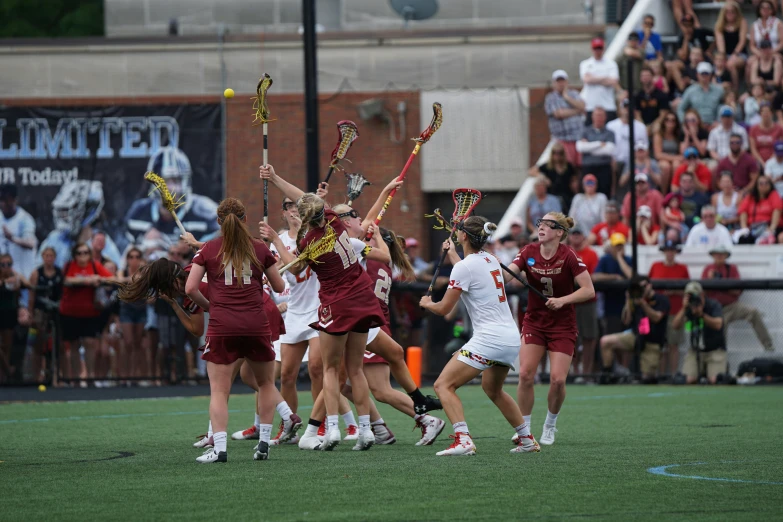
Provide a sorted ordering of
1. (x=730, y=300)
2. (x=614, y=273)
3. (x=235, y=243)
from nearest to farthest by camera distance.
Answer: (x=235, y=243), (x=730, y=300), (x=614, y=273)

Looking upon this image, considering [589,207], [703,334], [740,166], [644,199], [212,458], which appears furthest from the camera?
[589,207]

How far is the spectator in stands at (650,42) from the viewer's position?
22.1 metres

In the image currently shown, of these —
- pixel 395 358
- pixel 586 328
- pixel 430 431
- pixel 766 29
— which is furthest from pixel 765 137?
pixel 430 431

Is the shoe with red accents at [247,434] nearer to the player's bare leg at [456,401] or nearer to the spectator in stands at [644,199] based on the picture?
the player's bare leg at [456,401]

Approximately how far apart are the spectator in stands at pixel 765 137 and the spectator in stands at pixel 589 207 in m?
2.38

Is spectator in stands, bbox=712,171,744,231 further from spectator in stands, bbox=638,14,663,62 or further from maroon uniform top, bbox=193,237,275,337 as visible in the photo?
maroon uniform top, bbox=193,237,275,337

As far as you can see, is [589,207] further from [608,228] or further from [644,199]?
[644,199]

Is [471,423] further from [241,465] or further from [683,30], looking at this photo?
[683,30]

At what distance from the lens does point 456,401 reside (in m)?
9.88

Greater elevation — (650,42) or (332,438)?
(650,42)

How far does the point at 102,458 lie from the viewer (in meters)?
9.96

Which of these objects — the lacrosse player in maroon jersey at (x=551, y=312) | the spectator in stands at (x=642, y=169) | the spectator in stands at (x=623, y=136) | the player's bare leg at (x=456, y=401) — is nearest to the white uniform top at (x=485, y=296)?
the player's bare leg at (x=456, y=401)

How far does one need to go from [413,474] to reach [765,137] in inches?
508

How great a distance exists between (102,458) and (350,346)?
2067mm
